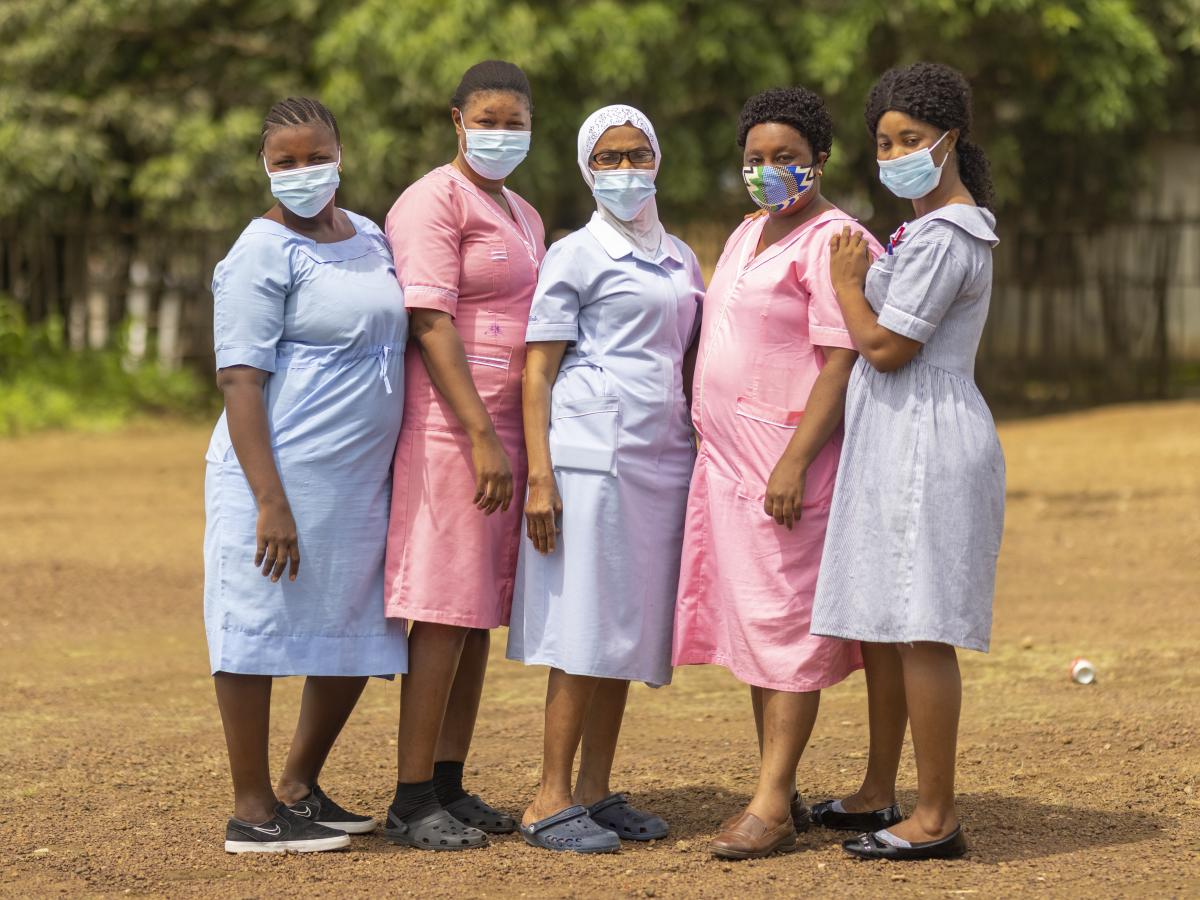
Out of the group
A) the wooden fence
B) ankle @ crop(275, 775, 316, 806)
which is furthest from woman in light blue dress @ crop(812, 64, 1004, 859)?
the wooden fence

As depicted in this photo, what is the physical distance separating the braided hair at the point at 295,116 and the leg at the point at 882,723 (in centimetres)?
198

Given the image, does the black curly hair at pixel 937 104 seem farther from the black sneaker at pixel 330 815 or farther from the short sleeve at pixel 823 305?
the black sneaker at pixel 330 815

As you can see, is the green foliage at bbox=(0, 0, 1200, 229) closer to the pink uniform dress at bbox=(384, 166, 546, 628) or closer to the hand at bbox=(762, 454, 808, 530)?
the pink uniform dress at bbox=(384, 166, 546, 628)

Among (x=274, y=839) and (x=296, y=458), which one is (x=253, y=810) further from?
(x=296, y=458)

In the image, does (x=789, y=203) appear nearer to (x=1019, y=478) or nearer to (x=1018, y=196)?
(x=1019, y=478)

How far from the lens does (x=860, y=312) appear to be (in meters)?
4.07

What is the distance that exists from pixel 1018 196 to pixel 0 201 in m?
10.2

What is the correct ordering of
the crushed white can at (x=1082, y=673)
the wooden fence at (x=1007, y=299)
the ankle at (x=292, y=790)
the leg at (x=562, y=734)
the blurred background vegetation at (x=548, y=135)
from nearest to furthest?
the leg at (x=562, y=734), the ankle at (x=292, y=790), the crushed white can at (x=1082, y=673), the blurred background vegetation at (x=548, y=135), the wooden fence at (x=1007, y=299)

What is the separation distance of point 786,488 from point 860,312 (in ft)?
1.56

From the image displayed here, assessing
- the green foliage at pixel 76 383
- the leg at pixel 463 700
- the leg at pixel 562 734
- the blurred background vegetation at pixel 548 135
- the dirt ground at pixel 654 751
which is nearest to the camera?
the dirt ground at pixel 654 751

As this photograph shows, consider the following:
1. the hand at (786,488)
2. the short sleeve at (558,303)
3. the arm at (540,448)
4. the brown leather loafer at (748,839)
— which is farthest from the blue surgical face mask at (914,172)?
the brown leather loafer at (748,839)

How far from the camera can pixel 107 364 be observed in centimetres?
Answer: 1606

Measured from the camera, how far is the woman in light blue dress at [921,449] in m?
4.04

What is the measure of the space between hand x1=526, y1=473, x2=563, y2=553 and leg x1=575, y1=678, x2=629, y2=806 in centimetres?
49
